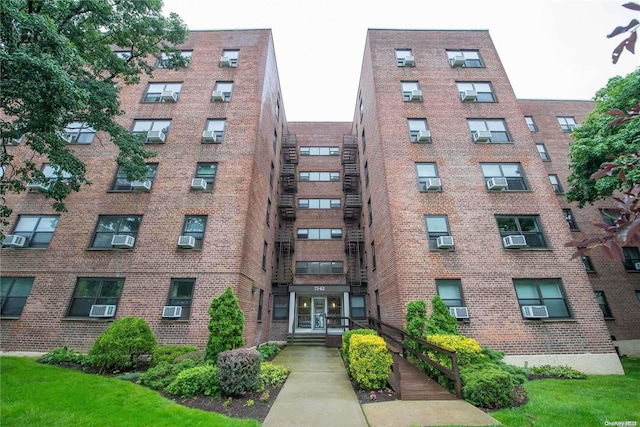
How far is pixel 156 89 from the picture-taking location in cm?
1642

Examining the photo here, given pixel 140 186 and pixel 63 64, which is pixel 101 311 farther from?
pixel 63 64

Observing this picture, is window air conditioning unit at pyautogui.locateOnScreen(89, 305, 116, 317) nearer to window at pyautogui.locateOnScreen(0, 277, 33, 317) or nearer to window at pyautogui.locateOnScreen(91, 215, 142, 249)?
window at pyautogui.locateOnScreen(91, 215, 142, 249)

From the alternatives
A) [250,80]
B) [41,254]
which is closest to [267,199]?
[250,80]

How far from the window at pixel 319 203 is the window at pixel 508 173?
11.6 m

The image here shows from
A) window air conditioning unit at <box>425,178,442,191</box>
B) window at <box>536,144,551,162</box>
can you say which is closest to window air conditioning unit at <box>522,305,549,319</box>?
window air conditioning unit at <box>425,178,442,191</box>

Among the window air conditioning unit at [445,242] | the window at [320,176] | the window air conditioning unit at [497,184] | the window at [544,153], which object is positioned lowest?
the window air conditioning unit at [445,242]

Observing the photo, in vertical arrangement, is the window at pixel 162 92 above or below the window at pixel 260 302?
above

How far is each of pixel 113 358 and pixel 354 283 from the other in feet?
45.2

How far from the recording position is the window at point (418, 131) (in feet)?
48.2

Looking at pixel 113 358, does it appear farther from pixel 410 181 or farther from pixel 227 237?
pixel 410 181

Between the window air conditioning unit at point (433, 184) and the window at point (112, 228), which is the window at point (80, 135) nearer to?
the window at point (112, 228)

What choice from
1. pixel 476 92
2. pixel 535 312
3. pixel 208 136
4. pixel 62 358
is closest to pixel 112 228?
pixel 62 358

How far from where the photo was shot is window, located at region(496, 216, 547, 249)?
12680mm

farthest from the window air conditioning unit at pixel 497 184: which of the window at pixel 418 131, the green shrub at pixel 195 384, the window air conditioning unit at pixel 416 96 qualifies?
the green shrub at pixel 195 384
